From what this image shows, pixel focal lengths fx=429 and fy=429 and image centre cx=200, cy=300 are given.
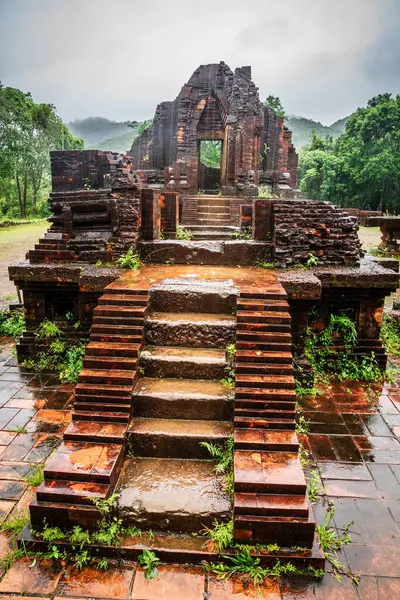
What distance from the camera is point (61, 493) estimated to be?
2701mm

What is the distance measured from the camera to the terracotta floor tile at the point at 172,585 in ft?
7.53

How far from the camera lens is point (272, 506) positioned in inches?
103

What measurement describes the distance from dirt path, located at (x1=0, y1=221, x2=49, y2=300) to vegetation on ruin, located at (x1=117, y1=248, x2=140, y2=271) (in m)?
4.85

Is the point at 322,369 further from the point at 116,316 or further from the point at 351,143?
the point at 351,143

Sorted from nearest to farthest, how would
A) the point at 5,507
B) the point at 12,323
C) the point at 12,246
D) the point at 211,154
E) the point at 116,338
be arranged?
the point at 5,507
the point at 116,338
the point at 12,323
the point at 12,246
the point at 211,154

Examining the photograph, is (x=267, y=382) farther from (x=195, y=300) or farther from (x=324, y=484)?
(x=195, y=300)

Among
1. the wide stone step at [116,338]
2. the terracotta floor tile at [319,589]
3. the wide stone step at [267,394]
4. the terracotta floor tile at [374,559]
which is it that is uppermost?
the wide stone step at [116,338]

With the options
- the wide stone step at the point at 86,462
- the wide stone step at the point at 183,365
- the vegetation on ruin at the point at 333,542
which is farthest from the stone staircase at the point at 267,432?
the wide stone step at the point at 86,462

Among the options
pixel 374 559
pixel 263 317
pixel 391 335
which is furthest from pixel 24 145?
pixel 374 559

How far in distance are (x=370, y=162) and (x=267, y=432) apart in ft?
80.9

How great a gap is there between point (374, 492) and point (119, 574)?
5.93ft

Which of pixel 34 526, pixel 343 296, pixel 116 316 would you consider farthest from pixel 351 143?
pixel 34 526

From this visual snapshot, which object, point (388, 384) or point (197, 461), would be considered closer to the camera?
point (197, 461)

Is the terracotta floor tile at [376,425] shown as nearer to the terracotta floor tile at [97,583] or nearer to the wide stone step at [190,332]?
the wide stone step at [190,332]
